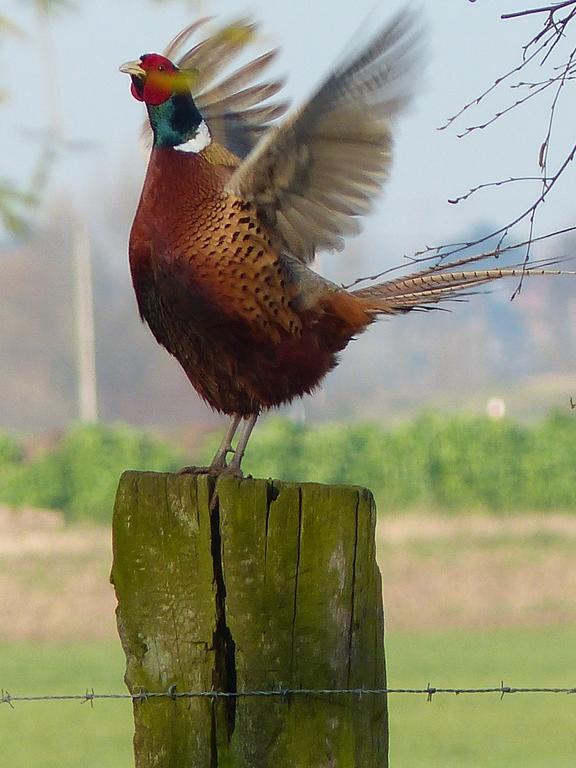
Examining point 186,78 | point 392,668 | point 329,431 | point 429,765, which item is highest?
point 329,431

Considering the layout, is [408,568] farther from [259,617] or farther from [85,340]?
[259,617]

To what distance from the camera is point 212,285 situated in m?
2.96

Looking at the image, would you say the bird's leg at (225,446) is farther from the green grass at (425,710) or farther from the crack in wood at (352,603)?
the green grass at (425,710)

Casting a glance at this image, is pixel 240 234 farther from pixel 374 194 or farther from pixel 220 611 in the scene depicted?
pixel 220 611

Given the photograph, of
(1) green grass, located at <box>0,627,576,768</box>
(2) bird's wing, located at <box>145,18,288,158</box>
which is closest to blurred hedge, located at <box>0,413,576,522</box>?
(1) green grass, located at <box>0,627,576,768</box>

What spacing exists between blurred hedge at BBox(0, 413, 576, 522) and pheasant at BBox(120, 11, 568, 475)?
14.0 m

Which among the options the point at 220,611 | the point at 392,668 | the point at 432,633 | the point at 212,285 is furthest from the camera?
the point at 432,633

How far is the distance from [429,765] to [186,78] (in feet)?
30.7

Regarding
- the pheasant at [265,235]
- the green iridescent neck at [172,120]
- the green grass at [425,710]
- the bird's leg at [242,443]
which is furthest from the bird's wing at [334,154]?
the green grass at [425,710]

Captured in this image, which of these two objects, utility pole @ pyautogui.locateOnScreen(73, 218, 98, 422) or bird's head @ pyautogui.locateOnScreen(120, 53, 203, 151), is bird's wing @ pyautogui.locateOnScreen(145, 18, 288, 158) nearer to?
bird's head @ pyautogui.locateOnScreen(120, 53, 203, 151)

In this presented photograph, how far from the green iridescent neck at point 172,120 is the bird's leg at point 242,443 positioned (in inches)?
26.9

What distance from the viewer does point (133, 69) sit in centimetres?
304

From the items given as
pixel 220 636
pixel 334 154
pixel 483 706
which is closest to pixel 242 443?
pixel 334 154

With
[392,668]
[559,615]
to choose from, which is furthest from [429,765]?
[559,615]
